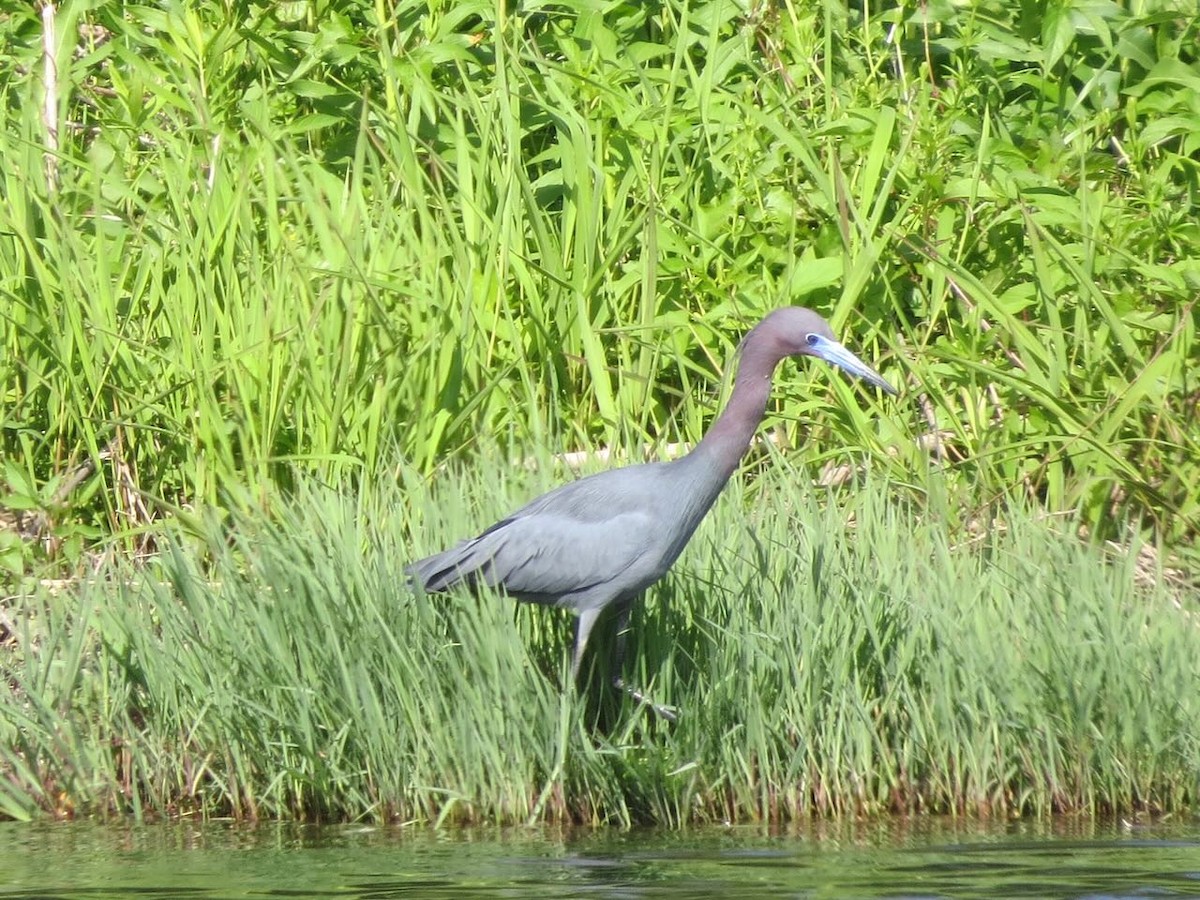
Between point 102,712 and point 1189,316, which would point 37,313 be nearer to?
point 102,712

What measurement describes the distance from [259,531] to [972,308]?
243 centimetres

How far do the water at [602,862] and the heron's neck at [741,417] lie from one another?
2.83 feet

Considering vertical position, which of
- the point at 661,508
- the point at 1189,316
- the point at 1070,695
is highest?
the point at 1189,316

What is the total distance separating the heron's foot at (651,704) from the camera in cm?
404

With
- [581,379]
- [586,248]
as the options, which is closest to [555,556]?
[581,379]

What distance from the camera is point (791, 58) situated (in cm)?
663

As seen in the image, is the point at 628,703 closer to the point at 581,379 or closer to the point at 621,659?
the point at 621,659

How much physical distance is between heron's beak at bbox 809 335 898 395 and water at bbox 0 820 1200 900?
1034 millimetres

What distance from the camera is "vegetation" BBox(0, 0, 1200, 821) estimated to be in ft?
13.2

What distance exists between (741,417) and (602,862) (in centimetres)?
115

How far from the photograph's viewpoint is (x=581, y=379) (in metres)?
5.50

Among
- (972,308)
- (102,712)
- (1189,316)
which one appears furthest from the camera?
(972,308)

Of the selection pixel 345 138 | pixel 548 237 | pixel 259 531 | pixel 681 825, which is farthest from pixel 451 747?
pixel 345 138

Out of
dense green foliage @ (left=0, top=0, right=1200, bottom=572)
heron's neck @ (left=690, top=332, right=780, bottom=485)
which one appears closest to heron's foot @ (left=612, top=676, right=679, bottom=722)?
heron's neck @ (left=690, top=332, right=780, bottom=485)
